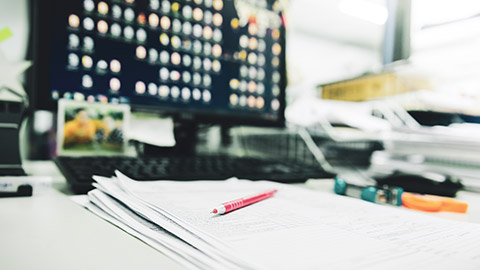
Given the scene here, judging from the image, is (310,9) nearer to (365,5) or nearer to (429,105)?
(365,5)

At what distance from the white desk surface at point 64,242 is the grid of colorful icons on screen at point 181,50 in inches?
11.3

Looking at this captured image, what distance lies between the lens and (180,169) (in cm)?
53

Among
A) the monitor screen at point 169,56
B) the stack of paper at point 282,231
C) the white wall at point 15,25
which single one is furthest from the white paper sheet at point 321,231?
the white wall at point 15,25

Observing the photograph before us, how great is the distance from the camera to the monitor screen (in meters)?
0.56

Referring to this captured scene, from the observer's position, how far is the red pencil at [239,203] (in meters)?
0.30

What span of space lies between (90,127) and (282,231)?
521 mm

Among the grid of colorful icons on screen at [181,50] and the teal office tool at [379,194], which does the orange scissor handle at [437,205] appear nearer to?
the teal office tool at [379,194]

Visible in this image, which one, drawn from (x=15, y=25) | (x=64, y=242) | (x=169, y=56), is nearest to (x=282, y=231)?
(x=64, y=242)

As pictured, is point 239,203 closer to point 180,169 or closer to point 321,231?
point 321,231

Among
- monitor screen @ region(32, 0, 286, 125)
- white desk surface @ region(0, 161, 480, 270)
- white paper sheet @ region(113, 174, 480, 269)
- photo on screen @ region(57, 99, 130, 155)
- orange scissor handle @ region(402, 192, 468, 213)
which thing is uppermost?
monitor screen @ region(32, 0, 286, 125)

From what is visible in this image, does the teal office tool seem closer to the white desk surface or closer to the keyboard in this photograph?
the keyboard

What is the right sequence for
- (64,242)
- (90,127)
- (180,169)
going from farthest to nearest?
(90,127), (180,169), (64,242)

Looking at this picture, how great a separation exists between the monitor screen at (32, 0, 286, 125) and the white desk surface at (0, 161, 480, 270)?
0.91 feet

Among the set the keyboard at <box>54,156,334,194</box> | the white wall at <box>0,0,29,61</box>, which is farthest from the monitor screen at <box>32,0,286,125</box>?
the white wall at <box>0,0,29,61</box>
